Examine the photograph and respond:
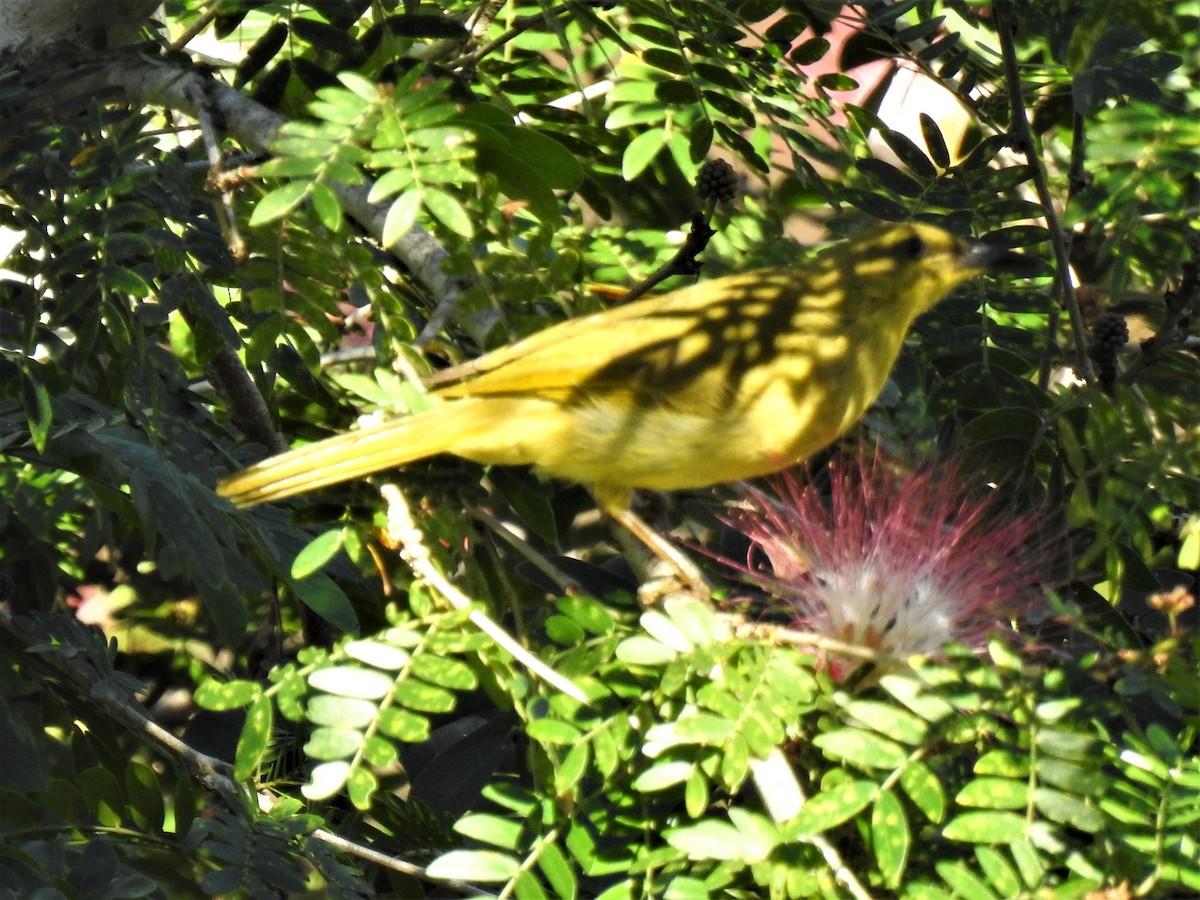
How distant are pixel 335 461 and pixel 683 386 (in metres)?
0.86

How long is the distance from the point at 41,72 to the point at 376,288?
720mm

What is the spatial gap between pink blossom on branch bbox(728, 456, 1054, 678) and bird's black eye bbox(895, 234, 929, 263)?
0.99 metres

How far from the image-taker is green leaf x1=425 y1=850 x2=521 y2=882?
2.00 m

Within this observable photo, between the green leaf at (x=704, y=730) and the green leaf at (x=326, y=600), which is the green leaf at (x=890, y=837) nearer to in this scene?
the green leaf at (x=704, y=730)

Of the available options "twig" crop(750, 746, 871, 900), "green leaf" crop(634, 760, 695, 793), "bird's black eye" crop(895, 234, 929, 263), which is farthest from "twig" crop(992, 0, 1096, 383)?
"green leaf" crop(634, 760, 695, 793)

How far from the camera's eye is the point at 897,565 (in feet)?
7.64

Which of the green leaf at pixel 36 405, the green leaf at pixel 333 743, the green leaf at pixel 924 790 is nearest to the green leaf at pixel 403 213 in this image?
the green leaf at pixel 36 405

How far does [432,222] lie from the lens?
9.24ft

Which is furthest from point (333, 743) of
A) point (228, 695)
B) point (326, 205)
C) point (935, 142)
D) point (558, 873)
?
point (935, 142)

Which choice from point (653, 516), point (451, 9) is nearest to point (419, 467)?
point (653, 516)

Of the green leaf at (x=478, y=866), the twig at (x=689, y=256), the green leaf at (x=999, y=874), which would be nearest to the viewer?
the green leaf at (x=999, y=874)

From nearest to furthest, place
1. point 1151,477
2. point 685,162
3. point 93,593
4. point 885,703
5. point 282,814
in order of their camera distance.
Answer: point 885,703
point 282,814
point 1151,477
point 685,162
point 93,593

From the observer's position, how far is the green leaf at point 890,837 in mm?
1812

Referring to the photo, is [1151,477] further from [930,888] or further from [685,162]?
[685,162]
